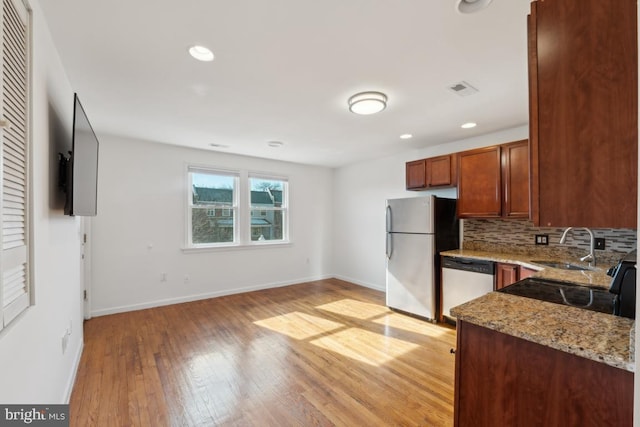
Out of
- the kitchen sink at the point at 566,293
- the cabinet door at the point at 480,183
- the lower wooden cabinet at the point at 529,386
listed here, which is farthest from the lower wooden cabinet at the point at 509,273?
the lower wooden cabinet at the point at 529,386

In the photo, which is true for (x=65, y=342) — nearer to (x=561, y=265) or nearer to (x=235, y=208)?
(x=235, y=208)

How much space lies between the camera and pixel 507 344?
42.6 inches

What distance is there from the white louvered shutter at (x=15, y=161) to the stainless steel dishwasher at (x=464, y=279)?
10.9 feet

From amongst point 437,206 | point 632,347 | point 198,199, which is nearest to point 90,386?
point 198,199

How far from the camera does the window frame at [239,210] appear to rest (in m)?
4.33

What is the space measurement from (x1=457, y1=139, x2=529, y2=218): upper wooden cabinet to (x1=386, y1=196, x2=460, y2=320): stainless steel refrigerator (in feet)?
1.09

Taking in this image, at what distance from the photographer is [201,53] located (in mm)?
1854

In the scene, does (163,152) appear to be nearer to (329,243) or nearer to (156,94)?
(156,94)

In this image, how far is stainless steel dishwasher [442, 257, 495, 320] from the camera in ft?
9.99

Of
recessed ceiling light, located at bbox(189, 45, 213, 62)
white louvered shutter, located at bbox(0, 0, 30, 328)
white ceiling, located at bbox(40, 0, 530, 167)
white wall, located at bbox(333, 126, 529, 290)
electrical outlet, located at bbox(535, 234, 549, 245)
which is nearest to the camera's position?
white louvered shutter, located at bbox(0, 0, 30, 328)

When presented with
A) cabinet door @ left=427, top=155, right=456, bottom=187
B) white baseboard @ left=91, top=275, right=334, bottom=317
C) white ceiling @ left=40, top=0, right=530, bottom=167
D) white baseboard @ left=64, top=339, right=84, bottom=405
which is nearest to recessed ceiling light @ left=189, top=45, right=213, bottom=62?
white ceiling @ left=40, top=0, right=530, bottom=167

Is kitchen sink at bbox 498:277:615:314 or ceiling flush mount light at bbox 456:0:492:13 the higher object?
ceiling flush mount light at bbox 456:0:492:13

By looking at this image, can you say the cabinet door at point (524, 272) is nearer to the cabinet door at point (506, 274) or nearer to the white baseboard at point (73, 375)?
the cabinet door at point (506, 274)

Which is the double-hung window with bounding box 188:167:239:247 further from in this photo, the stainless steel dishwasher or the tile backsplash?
the tile backsplash
